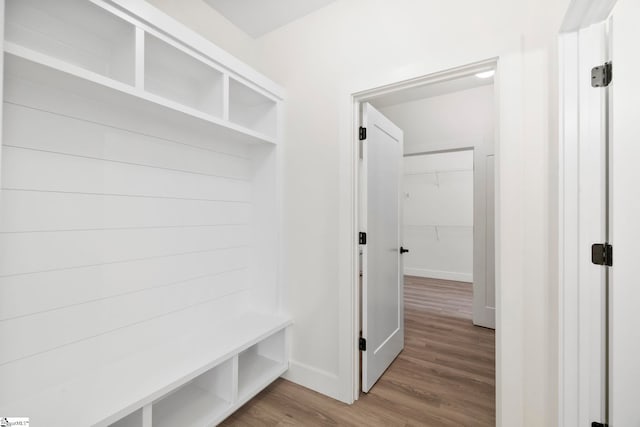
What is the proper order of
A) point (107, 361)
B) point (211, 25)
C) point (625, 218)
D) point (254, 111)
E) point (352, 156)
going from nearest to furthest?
point (625, 218), point (107, 361), point (352, 156), point (211, 25), point (254, 111)

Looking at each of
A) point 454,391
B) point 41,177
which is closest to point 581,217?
point 454,391

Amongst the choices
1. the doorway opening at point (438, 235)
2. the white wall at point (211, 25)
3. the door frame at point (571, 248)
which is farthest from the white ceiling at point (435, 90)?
the door frame at point (571, 248)

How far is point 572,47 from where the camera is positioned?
1.15 meters

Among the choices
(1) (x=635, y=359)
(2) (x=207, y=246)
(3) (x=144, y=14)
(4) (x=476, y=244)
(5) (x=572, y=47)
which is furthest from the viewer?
(4) (x=476, y=244)

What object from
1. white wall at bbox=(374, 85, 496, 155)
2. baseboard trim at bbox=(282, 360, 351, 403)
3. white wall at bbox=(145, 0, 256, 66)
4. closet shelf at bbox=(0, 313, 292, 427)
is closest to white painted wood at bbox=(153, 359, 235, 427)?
closet shelf at bbox=(0, 313, 292, 427)

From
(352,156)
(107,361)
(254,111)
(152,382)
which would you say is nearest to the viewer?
(152,382)

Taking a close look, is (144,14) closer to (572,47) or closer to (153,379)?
(153,379)

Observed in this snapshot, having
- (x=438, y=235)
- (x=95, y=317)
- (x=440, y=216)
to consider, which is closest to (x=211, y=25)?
(x=95, y=317)

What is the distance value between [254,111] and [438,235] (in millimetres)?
4590

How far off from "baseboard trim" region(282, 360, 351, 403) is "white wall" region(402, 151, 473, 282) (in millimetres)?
4193

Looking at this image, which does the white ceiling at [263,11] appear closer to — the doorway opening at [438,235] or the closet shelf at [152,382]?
the doorway opening at [438,235]

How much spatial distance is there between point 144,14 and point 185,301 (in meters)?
1.55

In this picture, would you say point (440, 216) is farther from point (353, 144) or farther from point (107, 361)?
point (107, 361)

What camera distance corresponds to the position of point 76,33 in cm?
131
